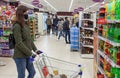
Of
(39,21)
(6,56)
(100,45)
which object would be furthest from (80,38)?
(39,21)

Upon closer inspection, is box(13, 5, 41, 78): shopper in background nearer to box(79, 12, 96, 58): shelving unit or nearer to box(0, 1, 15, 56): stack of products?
box(0, 1, 15, 56): stack of products

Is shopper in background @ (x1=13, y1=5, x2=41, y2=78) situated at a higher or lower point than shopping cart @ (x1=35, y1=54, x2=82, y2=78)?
higher

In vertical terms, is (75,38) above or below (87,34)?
below

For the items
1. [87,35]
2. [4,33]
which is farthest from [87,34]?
[4,33]

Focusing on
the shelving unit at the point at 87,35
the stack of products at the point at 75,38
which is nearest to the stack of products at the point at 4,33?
the shelving unit at the point at 87,35

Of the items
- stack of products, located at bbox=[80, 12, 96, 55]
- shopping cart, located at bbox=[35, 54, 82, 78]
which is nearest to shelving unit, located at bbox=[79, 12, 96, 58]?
stack of products, located at bbox=[80, 12, 96, 55]

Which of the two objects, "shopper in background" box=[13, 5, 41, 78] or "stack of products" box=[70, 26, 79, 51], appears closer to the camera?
"shopper in background" box=[13, 5, 41, 78]

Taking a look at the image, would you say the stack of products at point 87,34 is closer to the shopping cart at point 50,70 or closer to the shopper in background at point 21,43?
the shopper in background at point 21,43

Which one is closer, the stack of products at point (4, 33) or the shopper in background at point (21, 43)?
the shopper in background at point (21, 43)

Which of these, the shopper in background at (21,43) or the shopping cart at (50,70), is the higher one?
the shopper in background at (21,43)

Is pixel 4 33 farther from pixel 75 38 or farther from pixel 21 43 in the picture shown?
pixel 21 43

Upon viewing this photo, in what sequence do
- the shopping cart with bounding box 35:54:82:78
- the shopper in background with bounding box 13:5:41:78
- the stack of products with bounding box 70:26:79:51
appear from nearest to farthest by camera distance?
the shopping cart with bounding box 35:54:82:78 < the shopper in background with bounding box 13:5:41:78 < the stack of products with bounding box 70:26:79:51

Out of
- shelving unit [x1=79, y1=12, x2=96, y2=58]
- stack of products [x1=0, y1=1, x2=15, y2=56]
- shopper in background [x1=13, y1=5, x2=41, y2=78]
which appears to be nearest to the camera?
shopper in background [x1=13, y1=5, x2=41, y2=78]

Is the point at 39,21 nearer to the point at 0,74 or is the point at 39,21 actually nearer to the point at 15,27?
the point at 0,74
